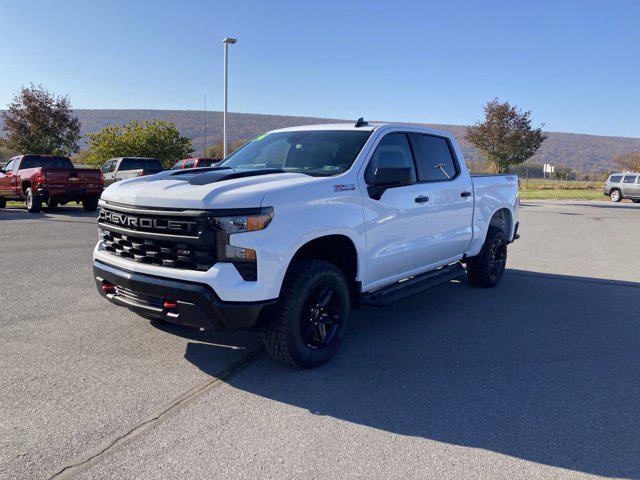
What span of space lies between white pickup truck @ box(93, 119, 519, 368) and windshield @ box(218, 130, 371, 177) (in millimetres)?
16

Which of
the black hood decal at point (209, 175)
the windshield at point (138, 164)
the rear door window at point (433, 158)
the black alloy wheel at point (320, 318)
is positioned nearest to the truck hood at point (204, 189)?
the black hood decal at point (209, 175)

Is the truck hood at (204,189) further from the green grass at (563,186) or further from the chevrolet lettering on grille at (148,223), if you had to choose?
the green grass at (563,186)

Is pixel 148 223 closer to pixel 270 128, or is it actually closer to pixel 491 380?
pixel 491 380

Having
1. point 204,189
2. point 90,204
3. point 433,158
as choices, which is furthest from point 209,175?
point 90,204

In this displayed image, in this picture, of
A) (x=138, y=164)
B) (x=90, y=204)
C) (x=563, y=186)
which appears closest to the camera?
(x=90, y=204)

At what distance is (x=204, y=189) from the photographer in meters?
3.82

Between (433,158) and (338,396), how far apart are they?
3124 millimetres

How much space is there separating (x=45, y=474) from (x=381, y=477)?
175 cm

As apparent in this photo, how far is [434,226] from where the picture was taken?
18.2 feet

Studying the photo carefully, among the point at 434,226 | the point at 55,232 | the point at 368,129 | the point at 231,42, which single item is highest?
the point at 231,42

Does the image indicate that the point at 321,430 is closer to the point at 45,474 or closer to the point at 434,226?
the point at 45,474

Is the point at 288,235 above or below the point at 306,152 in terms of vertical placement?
below

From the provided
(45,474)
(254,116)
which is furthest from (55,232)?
(254,116)

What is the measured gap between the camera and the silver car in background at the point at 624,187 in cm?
3234
